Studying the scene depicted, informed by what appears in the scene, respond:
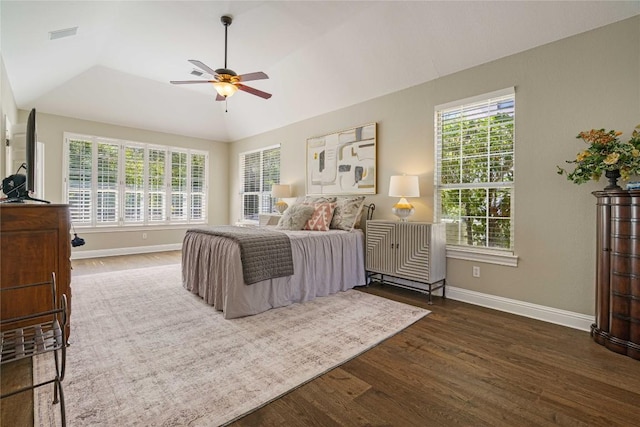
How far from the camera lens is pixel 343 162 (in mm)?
4809

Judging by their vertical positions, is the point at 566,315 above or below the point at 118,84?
below

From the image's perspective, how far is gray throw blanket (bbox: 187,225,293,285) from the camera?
2.84 meters

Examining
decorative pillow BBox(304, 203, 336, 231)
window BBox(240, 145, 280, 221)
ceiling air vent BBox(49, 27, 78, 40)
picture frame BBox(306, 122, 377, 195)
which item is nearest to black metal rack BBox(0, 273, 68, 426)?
decorative pillow BBox(304, 203, 336, 231)

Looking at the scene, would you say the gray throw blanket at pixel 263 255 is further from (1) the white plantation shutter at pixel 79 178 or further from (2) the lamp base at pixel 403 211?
(1) the white plantation shutter at pixel 79 178

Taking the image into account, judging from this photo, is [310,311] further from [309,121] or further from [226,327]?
[309,121]

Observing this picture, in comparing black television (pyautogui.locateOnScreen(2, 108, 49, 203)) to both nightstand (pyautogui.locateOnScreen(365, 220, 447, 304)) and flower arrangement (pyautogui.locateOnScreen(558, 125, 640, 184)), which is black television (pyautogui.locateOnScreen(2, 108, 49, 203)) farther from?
flower arrangement (pyautogui.locateOnScreen(558, 125, 640, 184))

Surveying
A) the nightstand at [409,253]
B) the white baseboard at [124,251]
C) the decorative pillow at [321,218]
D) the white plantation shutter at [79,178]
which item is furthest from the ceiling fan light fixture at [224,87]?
the white baseboard at [124,251]

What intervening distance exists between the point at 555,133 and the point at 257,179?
547 centimetres

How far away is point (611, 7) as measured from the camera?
2461 millimetres

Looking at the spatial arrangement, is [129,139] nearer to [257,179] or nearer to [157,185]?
[157,185]

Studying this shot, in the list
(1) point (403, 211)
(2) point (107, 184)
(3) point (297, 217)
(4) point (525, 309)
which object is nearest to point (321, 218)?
(3) point (297, 217)

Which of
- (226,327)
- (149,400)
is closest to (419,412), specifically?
(149,400)

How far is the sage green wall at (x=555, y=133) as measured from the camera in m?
2.55

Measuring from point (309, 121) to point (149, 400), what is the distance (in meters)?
4.72
